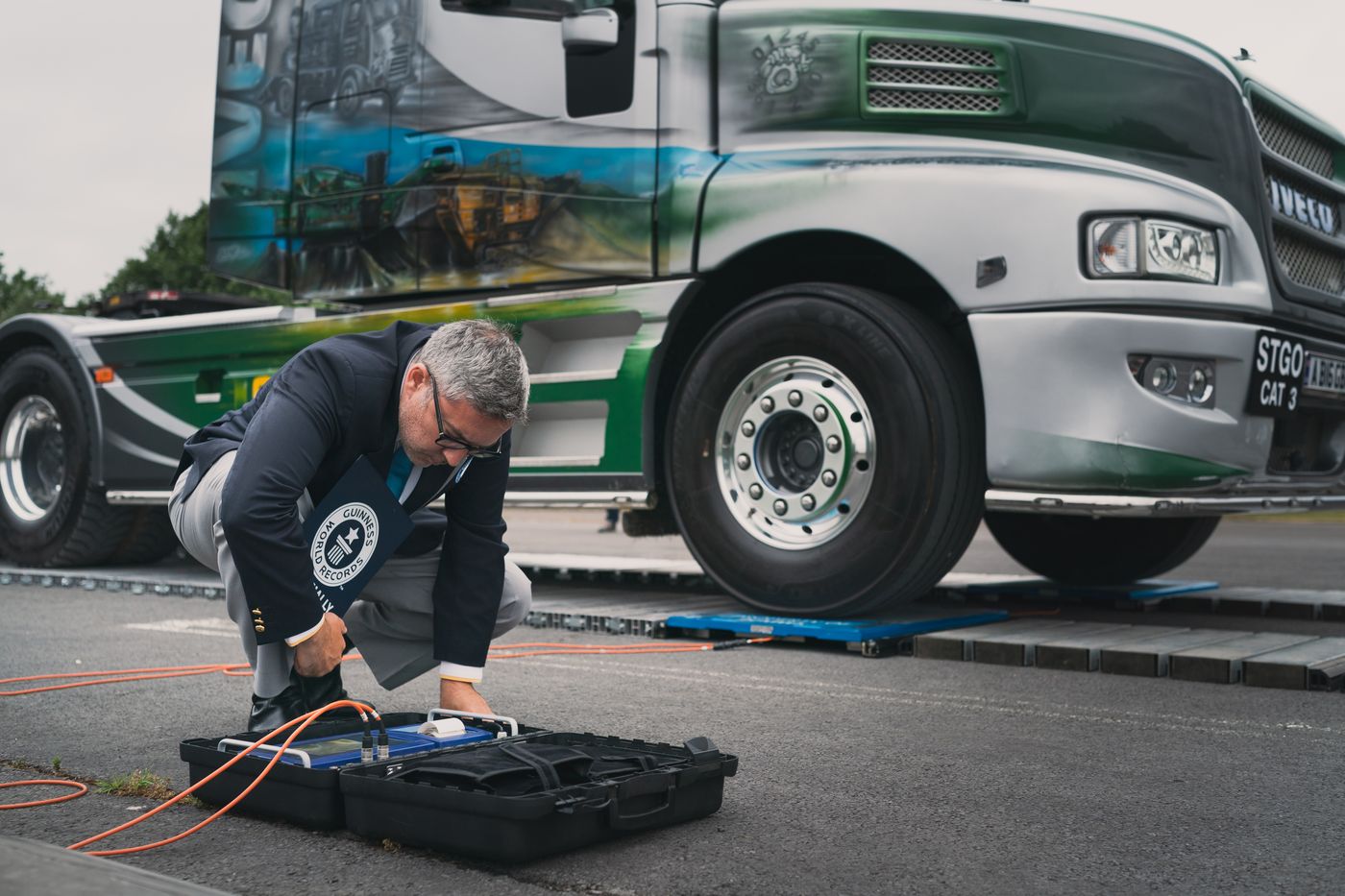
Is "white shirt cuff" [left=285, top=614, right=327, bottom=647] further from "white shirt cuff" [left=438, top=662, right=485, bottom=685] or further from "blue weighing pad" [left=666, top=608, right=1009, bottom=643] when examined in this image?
"blue weighing pad" [left=666, top=608, right=1009, bottom=643]

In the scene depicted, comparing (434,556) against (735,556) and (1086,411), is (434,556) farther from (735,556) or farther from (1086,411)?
(1086,411)

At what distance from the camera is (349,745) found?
8.88 feet

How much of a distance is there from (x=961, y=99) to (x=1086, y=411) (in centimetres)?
127

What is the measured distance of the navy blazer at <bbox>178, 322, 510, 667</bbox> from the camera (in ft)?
9.27

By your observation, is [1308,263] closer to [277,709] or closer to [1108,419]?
[1108,419]

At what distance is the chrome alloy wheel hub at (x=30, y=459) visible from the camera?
8.11 m

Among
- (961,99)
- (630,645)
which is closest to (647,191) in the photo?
(961,99)

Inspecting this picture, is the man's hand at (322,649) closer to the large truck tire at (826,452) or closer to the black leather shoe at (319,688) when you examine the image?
the black leather shoe at (319,688)

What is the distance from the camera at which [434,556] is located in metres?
3.46

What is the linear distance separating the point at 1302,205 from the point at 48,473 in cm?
688

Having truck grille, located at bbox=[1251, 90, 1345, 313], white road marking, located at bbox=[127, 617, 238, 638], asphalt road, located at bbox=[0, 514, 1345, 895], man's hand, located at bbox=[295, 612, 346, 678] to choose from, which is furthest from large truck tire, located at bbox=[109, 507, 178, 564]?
truck grille, located at bbox=[1251, 90, 1345, 313]

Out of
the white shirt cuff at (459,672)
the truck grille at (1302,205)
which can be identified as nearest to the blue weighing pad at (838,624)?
the truck grille at (1302,205)

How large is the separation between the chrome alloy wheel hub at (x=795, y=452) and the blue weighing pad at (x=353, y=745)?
7.53 feet

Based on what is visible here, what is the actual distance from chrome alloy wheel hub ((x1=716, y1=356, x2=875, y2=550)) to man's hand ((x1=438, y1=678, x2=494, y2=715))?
6.56 feet
